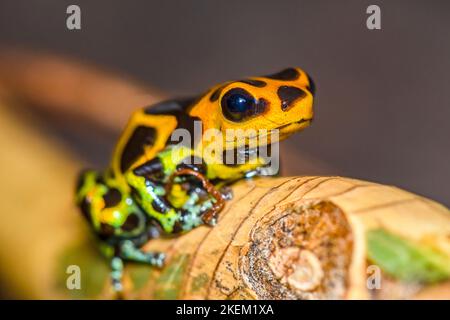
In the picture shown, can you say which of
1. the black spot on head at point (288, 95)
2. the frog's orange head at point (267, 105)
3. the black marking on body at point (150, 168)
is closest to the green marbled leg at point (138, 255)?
the black marking on body at point (150, 168)

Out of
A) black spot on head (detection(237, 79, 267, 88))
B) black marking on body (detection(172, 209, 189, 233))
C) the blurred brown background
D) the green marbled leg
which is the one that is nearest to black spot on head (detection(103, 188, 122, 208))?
the green marbled leg

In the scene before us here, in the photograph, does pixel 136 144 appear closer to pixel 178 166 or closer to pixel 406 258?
pixel 178 166

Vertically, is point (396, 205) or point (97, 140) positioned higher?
point (396, 205)

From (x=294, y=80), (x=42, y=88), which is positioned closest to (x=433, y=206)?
(x=294, y=80)

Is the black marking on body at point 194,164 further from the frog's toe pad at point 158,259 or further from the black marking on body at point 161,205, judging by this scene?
the frog's toe pad at point 158,259

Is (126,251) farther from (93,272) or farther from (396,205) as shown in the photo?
(396,205)

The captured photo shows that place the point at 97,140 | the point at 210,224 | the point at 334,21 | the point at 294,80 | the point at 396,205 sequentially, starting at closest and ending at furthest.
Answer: the point at 396,205
the point at 210,224
the point at 294,80
the point at 97,140
the point at 334,21

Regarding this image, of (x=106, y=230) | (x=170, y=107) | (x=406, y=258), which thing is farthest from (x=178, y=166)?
(x=406, y=258)

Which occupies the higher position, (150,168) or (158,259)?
(150,168)
